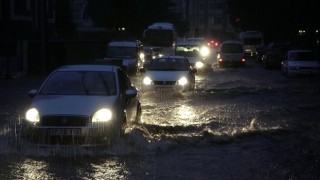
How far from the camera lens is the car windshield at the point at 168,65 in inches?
932

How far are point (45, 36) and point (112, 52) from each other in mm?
5388

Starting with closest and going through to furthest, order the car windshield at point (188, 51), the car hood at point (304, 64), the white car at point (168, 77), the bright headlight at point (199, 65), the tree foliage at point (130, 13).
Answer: the white car at point (168, 77), the car hood at point (304, 64), the bright headlight at point (199, 65), the car windshield at point (188, 51), the tree foliage at point (130, 13)

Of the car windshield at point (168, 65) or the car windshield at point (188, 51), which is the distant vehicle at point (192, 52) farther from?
the car windshield at point (168, 65)

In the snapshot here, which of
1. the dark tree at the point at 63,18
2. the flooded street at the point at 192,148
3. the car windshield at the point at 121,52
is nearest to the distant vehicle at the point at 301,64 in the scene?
the car windshield at the point at 121,52

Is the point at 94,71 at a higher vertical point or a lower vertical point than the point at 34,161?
higher

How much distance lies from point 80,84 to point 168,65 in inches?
466

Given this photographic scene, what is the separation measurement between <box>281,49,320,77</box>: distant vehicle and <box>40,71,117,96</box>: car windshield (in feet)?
72.1

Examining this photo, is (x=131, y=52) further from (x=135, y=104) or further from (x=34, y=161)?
(x=34, y=161)

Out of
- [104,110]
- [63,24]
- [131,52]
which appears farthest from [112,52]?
[63,24]

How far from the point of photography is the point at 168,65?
23969mm

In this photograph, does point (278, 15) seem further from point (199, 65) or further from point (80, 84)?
point (80, 84)

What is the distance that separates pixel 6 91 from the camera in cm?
2497

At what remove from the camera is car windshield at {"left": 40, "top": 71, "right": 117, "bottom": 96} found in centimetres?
1198

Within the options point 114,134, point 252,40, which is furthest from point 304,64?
point 252,40
